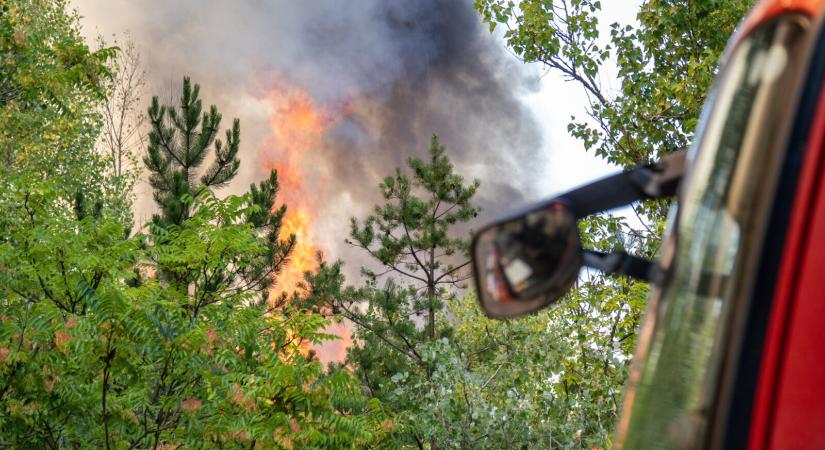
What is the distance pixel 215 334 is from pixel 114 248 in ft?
3.61

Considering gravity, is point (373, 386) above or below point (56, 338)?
above

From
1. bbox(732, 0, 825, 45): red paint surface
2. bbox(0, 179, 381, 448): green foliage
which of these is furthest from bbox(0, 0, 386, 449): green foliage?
bbox(732, 0, 825, 45): red paint surface

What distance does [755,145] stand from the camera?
104 cm

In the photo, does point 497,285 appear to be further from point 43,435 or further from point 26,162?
point 26,162

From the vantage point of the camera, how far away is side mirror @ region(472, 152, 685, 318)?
1282 millimetres

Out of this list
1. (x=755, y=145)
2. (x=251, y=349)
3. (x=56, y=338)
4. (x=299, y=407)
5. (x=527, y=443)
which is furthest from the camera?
(x=527, y=443)

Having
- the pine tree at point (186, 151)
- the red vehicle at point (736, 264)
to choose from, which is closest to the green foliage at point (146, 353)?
the red vehicle at point (736, 264)

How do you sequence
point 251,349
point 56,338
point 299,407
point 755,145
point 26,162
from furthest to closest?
point 26,162
point 251,349
point 299,407
point 56,338
point 755,145

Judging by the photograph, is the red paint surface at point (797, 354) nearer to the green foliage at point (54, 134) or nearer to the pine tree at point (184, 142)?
the green foliage at point (54, 134)

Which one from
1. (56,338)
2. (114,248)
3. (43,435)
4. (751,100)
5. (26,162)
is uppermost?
(26,162)

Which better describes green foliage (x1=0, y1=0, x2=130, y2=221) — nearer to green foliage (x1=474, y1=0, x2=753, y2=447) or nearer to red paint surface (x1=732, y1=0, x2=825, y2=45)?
green foliage (x1=474, y1=0, x2=753, y2=447)

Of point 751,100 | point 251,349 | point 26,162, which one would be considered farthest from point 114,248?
point 26,162

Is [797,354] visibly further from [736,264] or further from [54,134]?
[54,134]

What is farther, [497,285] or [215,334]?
[215,334]
